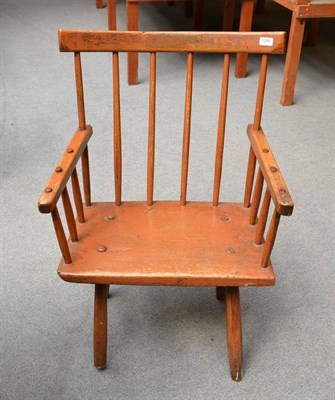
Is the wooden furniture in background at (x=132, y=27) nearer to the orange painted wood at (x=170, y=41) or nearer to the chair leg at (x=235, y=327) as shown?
the orange painted wood at (x=170, y=41)

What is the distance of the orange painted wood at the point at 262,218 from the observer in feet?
3.43

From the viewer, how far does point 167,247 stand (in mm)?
1103

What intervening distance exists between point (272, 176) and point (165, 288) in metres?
0.62

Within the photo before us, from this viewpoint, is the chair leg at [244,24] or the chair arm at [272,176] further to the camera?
the chair leg at [244,24]

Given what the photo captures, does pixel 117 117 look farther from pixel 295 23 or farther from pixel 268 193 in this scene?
pixel 295 23

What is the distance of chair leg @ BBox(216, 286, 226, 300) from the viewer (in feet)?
4.60

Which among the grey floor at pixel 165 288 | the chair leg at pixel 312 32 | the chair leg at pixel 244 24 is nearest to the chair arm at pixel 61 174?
the grey floor at pixel 165 288

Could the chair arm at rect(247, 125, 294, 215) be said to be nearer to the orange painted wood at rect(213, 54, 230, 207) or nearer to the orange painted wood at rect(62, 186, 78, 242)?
the orange painted wood at rect(213, 54, 230, 207)

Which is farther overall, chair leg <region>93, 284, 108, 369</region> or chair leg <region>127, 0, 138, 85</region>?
chair leg <region>127, 0, 138, 85</region>

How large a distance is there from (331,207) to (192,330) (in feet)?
2.65

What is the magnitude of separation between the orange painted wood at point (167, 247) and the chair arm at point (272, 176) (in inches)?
6.9

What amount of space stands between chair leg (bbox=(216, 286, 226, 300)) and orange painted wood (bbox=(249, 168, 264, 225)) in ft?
0.97

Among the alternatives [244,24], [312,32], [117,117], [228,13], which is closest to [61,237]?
[117,117]

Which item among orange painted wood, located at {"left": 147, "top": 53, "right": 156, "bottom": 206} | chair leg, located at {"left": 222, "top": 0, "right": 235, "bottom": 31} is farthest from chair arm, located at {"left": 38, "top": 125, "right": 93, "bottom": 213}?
chair leg, located at {"left": 222, "top": 0, "right": 235, "bottom": 31}
